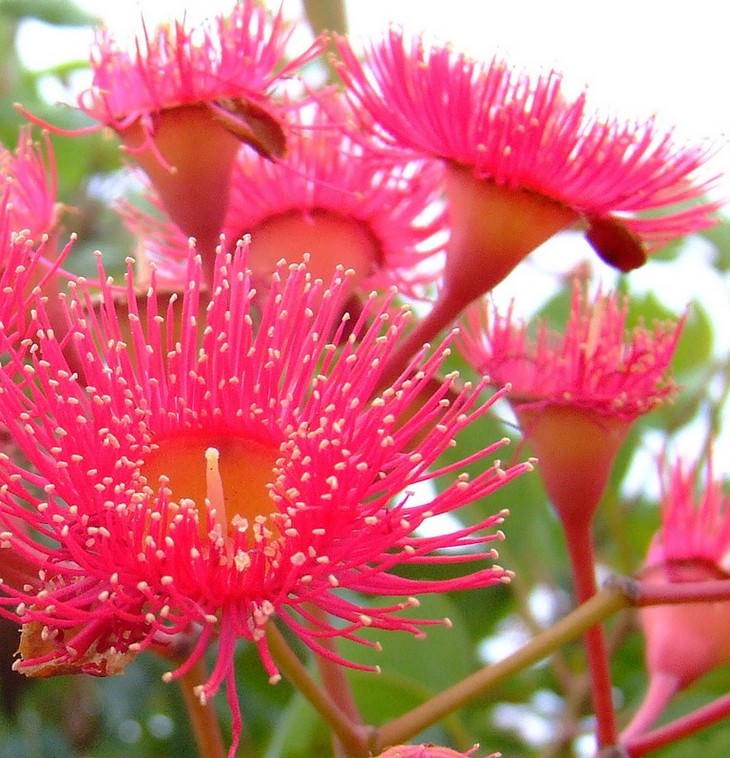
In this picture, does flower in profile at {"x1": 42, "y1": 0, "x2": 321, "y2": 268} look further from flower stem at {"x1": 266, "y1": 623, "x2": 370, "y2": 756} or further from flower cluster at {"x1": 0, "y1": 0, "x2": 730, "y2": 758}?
flower stem at {"x1": 266, "y1": 623, "x2": 370, "y2": 756}

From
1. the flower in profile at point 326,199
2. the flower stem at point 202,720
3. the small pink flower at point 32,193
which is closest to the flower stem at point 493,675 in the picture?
the flower stem at point 202,720

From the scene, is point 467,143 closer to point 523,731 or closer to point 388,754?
point 388,754

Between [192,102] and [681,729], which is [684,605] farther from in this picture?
[192,102]

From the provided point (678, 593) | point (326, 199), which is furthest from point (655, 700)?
point (326, 199)

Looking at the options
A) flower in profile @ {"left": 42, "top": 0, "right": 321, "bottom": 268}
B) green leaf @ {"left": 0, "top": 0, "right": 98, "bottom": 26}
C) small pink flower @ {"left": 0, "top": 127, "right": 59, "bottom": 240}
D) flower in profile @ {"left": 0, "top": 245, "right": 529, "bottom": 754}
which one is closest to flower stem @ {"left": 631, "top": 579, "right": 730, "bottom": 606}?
flower in profile @ {"left": 0, "top": 245, "right": 529, "bottom": 754}

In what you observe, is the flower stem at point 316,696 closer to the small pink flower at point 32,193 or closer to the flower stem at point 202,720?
the flower stem at point 202,720

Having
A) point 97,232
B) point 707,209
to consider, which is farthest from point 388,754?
point 97,232
